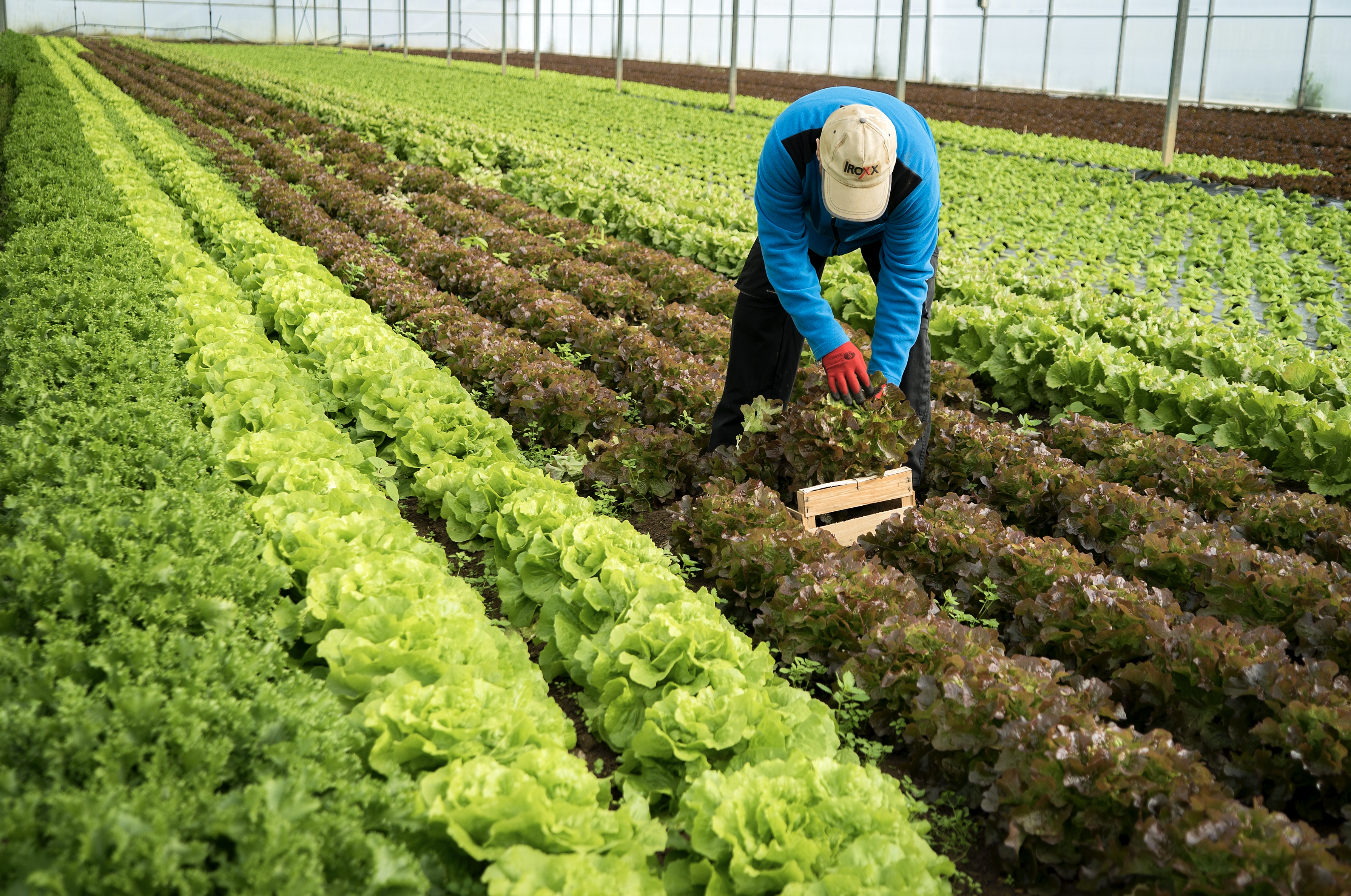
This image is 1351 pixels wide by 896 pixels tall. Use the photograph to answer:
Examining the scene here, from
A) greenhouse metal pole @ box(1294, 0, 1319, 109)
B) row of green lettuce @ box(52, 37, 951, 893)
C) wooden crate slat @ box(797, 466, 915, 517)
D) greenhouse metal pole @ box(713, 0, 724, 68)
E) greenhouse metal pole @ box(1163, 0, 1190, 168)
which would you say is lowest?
row of green lettuce @ box(52, 37, 951, 893)

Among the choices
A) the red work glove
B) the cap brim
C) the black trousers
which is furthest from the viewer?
the black trousers

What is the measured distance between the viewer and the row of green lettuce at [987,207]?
10680 mm

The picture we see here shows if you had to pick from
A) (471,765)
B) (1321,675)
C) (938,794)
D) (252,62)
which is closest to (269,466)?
(471,765)

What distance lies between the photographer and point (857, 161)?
3982mm

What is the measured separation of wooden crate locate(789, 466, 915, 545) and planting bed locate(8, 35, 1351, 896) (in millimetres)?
121

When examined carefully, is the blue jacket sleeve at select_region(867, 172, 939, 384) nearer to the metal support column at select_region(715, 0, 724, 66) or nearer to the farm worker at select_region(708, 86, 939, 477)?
the farm worker at select_region(708, 86, 939, 477)

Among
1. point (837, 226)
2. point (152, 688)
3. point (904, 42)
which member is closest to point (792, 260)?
point (837, 226)

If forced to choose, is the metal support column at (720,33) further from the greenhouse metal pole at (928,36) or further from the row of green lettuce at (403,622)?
the row of green lettuce at (403,622)

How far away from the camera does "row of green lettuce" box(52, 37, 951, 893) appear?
8.50ft

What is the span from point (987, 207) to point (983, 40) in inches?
Answer: 1004

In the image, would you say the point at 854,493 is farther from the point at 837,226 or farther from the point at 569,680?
the point at 569,680

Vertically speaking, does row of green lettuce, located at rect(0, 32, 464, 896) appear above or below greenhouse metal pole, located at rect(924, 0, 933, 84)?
below

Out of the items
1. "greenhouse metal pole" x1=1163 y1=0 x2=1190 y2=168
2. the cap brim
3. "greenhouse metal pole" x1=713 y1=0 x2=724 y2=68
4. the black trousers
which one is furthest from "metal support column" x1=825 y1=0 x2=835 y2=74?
the cap brim

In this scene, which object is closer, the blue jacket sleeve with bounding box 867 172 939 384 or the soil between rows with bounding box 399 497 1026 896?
the soil between rows with bounding box 399 497 1026 896
